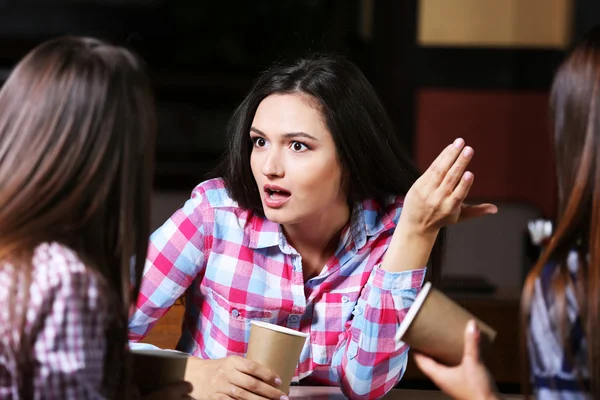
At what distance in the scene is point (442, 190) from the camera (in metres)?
1.29

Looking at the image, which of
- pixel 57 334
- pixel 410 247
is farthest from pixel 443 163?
pixel 57 334

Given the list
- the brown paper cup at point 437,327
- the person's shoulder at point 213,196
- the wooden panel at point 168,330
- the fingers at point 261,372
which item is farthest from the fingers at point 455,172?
the wooden panel at point 168,330

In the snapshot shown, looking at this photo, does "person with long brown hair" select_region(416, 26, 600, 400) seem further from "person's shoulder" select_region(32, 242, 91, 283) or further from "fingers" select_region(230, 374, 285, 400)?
"person's shoulder" select_region(32, 242, 91, 283)

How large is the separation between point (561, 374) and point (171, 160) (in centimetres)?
327

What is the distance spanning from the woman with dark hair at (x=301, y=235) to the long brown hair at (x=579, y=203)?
1.27ft

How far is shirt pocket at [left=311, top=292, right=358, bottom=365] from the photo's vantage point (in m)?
1.54

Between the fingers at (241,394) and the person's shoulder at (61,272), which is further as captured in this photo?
the fingers at (241,394)

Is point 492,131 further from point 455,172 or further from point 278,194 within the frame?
point 455,172

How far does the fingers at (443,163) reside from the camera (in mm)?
1283

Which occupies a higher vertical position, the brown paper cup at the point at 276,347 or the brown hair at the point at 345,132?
the brown hair at the point at 345,132

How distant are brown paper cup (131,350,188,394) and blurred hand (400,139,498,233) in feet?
1.42

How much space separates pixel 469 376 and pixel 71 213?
1.78ft

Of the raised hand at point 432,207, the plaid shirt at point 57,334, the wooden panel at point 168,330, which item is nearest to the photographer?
the plaid shirt at point 57,334

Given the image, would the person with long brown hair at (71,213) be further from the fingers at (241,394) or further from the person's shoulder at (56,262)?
the fingers at (241,394)
